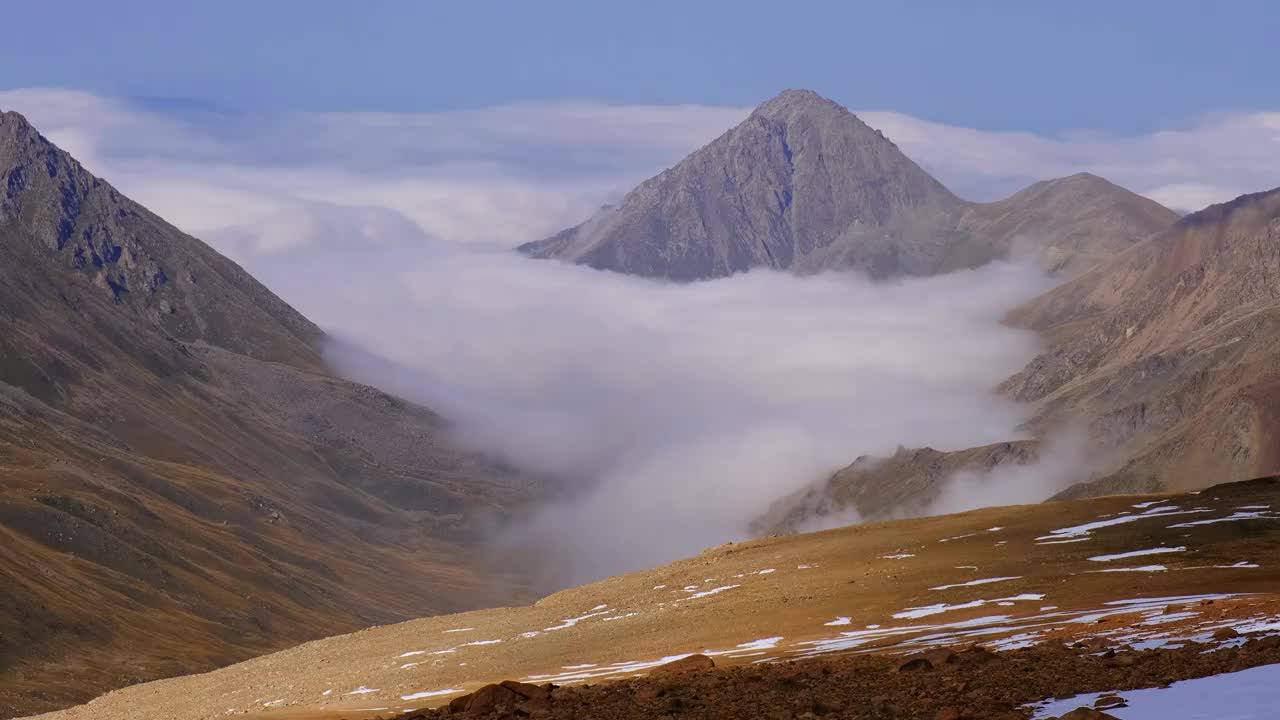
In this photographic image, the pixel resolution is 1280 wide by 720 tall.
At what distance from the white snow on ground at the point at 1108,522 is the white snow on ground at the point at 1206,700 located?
48976mm

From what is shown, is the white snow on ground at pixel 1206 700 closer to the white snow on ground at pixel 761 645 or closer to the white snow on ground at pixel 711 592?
the white snow on ground at pixel 761 645

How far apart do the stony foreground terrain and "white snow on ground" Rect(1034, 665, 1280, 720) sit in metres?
1.29

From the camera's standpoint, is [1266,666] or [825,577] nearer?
[1266,666]

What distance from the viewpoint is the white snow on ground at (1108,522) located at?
82375 millimetres

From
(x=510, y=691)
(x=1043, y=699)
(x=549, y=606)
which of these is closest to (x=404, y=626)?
(x=549, y=606)

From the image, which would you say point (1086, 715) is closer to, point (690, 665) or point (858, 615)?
point (690, 665)

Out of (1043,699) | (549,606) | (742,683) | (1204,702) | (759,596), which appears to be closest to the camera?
(1204,702)

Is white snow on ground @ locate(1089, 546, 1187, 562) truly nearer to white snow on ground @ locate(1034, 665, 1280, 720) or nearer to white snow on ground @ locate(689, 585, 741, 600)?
white snow on ground @ locate(689, 585, 741, 600)

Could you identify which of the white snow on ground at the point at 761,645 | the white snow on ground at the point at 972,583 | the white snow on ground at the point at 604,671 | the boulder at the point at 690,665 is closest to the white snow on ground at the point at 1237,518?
the white snow on ground at the point at 972,583

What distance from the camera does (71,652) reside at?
172 meters

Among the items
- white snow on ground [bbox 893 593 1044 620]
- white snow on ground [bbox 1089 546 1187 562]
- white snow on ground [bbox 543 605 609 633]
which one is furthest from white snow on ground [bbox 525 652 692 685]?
white snow on ground [bbox 1089 546 1187 562]

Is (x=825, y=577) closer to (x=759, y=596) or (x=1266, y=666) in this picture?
(x=759, y=596)

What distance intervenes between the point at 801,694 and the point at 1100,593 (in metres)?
27.2

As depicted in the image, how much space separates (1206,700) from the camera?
31.4m
